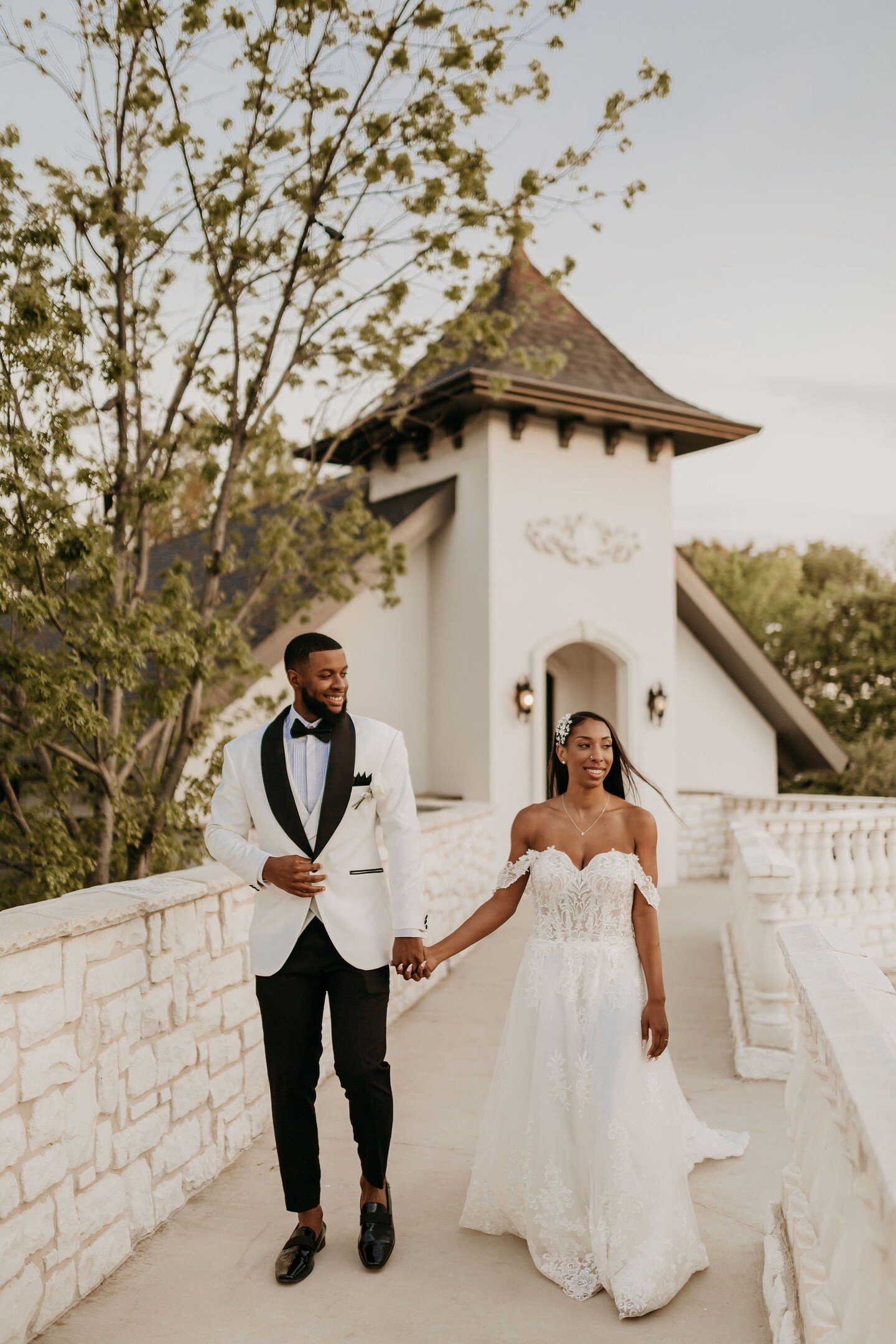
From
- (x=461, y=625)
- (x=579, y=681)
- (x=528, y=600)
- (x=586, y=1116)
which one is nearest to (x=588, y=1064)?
(x=586, y=1116)

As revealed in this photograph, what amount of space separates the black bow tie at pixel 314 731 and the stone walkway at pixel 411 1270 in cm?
167

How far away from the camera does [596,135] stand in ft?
26.0

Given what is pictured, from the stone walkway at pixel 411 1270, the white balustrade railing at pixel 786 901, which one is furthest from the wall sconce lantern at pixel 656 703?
the stone walkway at pixel 411 1270

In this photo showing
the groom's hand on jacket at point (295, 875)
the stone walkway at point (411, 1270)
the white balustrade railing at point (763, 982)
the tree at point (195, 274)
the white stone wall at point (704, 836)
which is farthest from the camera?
the white stone wall at point (704, 836)

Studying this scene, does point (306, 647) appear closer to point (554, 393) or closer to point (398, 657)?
point (554, 393)

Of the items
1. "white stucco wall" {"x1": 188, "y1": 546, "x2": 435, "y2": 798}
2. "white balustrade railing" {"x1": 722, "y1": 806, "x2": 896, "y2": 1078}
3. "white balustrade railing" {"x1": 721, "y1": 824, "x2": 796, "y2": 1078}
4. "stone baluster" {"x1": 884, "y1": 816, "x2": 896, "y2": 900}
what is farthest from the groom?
"white stucco wall" {"x1": 188, "y1": 546, "x2": 435, "y2": 798}

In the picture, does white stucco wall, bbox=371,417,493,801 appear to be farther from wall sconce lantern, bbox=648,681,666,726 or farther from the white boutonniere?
the white boutonniere

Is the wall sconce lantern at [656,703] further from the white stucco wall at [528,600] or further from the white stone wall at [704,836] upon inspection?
the white stone wall at [704,836]

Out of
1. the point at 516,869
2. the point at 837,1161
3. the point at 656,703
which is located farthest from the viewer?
the point at 656,703

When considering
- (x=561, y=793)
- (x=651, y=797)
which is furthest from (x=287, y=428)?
(x=651, y=797)

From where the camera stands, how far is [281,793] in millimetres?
3553

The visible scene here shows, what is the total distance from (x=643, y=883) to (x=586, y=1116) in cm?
74

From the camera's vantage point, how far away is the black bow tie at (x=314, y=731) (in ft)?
11.8

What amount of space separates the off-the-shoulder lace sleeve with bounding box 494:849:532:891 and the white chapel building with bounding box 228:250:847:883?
8452mm
